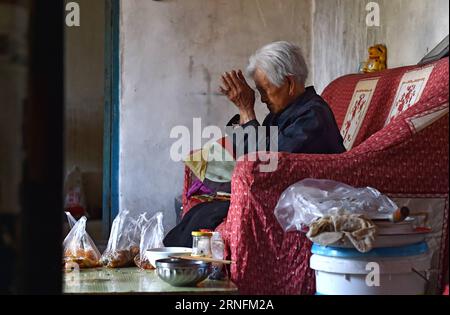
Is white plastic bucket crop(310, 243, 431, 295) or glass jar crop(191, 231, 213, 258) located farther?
glass jar crop(191, 231, 213, 258)

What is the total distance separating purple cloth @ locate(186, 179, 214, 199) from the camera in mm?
3703

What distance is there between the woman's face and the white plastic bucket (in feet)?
3.24

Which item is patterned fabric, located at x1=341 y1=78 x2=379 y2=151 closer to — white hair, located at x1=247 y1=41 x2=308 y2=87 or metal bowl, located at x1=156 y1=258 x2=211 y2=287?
white hair, located at x1=247 y1=41 x2=308 y2=87

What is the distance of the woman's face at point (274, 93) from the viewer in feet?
10.00

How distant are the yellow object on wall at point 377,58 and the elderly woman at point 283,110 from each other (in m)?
0.87

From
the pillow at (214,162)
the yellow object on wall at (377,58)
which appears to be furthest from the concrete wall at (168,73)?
the pillow at (214,162)

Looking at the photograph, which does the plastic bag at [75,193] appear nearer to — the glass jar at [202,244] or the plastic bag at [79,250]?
the plastic bag at [79,250]

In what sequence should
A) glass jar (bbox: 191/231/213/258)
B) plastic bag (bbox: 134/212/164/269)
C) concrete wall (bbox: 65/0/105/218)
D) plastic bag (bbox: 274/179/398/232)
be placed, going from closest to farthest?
plastic bag (bbox: 274/179/398/232)
glass jar (bbox: 191/231/213/258)
plastic bag (bbox: 134/212/164/269)
concrete wall (bbox: 65/0/105/218)

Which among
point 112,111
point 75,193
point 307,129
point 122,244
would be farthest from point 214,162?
point 75,193

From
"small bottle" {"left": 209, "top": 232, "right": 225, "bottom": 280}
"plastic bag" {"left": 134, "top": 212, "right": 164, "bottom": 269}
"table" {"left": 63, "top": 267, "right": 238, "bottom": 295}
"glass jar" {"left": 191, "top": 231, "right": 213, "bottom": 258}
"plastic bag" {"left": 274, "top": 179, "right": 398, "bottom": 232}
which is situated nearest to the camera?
"plastic bag" {"left": 274, "top": 179, "right": 398, "bottom": 232}

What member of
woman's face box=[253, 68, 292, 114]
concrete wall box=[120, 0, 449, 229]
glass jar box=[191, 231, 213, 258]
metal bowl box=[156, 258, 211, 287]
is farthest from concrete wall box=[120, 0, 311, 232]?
metal bowl box=[156, 258, 211, 287]

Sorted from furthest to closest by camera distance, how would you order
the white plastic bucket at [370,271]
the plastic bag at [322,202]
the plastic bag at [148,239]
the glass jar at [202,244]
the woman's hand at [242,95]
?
the woman's hand at [242,95]
the plastic bag at [148,239]
the glass jar at [202,244]
the plastic bag at [322,202]
the white plastic bucket at [370,271]

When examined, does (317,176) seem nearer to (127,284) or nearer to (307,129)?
(307,129)

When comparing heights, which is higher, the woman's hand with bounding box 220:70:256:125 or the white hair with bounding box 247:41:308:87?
the white hair with bounding box 247:41:308:87
